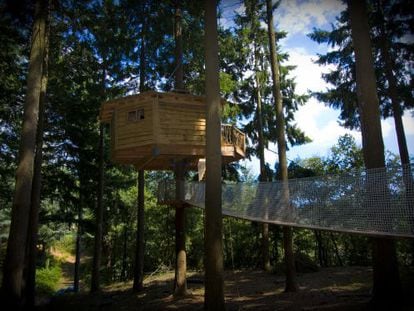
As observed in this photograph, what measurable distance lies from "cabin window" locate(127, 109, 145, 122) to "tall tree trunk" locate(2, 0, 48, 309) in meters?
3.20

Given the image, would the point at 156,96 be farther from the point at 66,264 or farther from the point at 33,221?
the point at 66,264

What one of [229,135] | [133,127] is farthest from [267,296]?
[133,127]

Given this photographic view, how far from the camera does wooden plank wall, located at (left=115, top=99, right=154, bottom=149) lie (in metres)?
11.3

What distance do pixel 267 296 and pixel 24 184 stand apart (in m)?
7.35

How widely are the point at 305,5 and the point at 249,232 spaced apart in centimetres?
1808

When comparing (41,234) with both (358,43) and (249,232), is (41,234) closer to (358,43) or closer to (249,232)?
(249,232)

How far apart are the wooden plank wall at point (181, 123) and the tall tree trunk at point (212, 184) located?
11.9ft

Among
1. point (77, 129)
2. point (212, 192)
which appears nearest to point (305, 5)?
point (212, 192)

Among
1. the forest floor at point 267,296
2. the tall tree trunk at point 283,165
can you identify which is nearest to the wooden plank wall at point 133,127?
the tall tree trunk at point 283,165

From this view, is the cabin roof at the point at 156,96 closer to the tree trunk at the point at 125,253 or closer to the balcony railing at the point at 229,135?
the balcony railing at the point at 229,135

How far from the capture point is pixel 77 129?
15297mm

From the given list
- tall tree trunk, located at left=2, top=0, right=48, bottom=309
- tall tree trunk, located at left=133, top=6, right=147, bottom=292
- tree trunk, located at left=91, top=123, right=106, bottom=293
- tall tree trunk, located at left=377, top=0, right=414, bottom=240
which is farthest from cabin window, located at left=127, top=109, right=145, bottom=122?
tall tree trunk, located at left=377, top=0, right=414, bottom=240

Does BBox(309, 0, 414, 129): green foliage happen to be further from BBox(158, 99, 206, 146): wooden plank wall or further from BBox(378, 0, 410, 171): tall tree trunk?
BBox(158, 99, 206, 146): wooden plank wall

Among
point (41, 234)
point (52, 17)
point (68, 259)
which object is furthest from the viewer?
point (68, 259)
